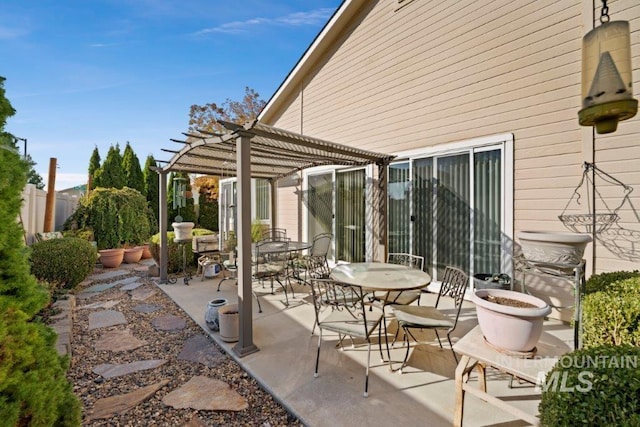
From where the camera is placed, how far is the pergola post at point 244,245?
10.7ft

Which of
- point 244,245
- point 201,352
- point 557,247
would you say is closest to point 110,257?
point 201,352

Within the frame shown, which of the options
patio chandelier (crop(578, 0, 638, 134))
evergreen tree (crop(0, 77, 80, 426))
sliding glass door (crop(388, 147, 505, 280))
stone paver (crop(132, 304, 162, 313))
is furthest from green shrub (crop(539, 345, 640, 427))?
stone paver (crop(132, 304, 162, 313))

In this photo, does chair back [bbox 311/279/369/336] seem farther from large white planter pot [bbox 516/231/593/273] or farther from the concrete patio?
large white planter pot [bbox 516/231/593/273]

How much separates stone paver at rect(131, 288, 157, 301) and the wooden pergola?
44 cm

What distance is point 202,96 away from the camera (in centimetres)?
1463

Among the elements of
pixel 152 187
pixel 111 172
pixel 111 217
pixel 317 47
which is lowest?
pixel 111 217

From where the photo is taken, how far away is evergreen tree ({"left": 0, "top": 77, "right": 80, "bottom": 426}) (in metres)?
1.32

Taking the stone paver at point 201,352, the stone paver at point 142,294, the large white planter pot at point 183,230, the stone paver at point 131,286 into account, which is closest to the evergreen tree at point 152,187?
the stone paver at point 131,286

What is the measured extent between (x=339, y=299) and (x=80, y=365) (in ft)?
9.36

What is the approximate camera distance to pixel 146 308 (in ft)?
15.8

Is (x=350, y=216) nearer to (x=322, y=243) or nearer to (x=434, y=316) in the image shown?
(x=322, y=243)

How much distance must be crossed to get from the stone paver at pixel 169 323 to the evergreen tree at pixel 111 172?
8.54 metres

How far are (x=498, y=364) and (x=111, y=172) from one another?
1273 centimetres

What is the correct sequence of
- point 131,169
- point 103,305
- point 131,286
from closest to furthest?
point 103,305, point 131,286, point 131,169
